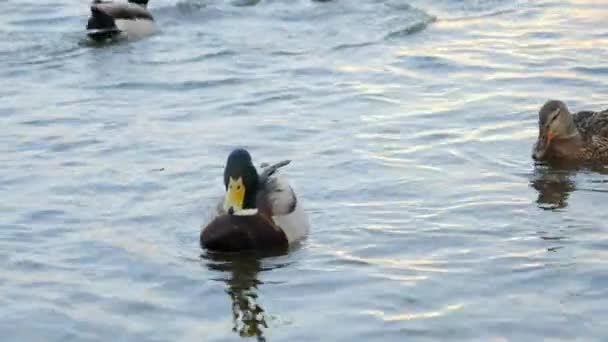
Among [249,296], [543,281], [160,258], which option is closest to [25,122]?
[160,258]

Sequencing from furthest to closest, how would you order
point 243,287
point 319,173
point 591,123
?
point 591,123, point 319,173, point 243,287

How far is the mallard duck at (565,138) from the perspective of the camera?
1224cm

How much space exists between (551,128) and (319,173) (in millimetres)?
2010

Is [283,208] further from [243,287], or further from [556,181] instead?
[556,181]

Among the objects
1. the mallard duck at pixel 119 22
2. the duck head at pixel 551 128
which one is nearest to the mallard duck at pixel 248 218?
the duck head at pixel 551 128

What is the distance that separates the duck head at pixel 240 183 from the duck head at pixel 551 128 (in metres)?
3.01

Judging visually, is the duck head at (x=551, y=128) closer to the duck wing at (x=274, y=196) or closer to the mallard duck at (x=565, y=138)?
the mallard duck at (x=565, y=138)

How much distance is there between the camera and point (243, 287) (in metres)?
9.32

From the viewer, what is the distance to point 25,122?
1384cm

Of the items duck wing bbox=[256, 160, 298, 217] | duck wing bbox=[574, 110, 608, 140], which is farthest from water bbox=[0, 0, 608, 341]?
duck wing bbox=[574, 110, 608, 140]

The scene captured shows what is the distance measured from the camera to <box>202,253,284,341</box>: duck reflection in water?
856 centimetres

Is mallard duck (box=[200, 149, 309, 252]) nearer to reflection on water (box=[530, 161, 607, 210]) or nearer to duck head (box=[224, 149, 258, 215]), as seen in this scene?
duck head (box=[224, 149, 258, 215])

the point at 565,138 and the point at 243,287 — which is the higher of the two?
the point at 565,138

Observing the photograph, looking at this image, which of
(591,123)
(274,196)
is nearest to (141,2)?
(591,123)
